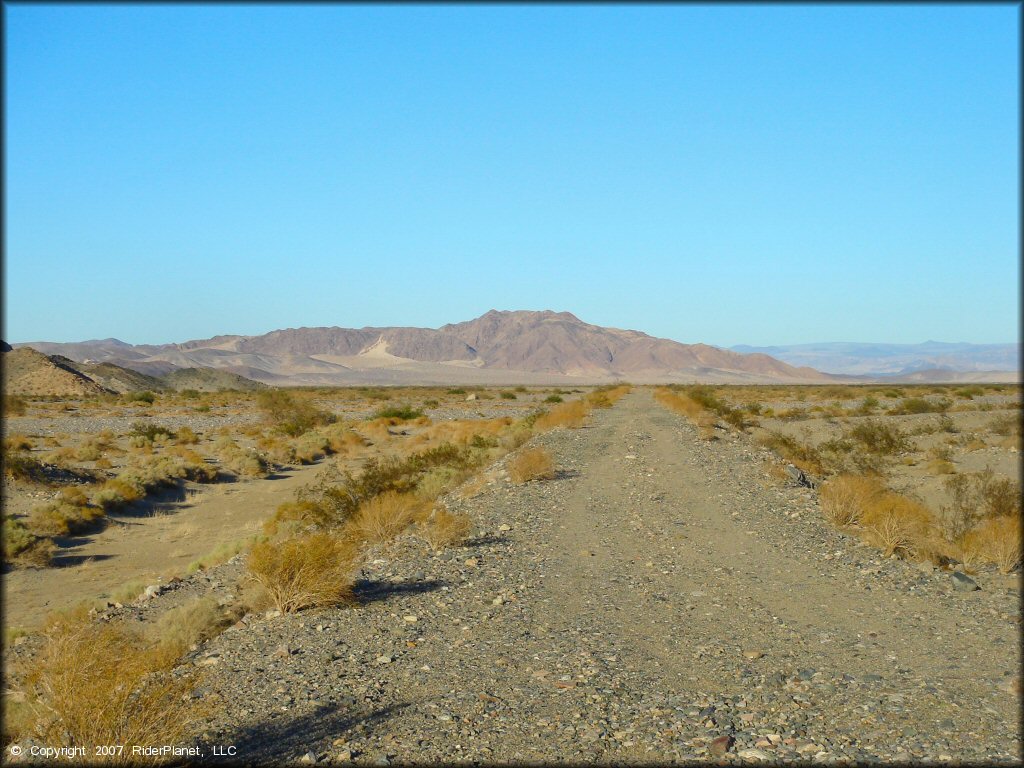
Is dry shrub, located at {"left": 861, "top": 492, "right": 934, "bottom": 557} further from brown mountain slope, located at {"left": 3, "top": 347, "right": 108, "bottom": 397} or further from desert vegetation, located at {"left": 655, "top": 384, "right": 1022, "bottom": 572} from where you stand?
brown mountain slope, located at {"left": 3, "top": 347, "right": 108, "bottom": 397}

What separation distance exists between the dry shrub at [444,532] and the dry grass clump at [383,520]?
2.02ft

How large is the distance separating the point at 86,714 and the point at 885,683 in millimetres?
6735

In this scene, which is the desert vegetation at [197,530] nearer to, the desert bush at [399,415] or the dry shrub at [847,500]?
the desert bush at [399,415]

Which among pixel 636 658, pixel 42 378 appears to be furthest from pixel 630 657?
pixel 42 378

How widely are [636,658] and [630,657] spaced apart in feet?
0.21

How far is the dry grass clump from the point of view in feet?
48.2

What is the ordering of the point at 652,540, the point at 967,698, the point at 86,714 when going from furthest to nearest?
the point at 652,540
the point at 967,698
the point at 86,714

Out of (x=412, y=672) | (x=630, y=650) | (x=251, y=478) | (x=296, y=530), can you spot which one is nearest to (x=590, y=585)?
(x=630, y=650)

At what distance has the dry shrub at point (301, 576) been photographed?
9.88 metres

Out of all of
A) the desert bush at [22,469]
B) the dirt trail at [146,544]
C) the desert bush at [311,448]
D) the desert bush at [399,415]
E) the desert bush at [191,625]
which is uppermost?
the desert bush at [191,625]

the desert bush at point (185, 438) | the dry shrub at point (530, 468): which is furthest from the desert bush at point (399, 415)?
the dry shrub at point (530, 468)

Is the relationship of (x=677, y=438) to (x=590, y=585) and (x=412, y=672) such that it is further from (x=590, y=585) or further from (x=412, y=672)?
(x=412, y=672)

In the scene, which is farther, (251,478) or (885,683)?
(251,478)

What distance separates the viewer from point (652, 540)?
553 inches
